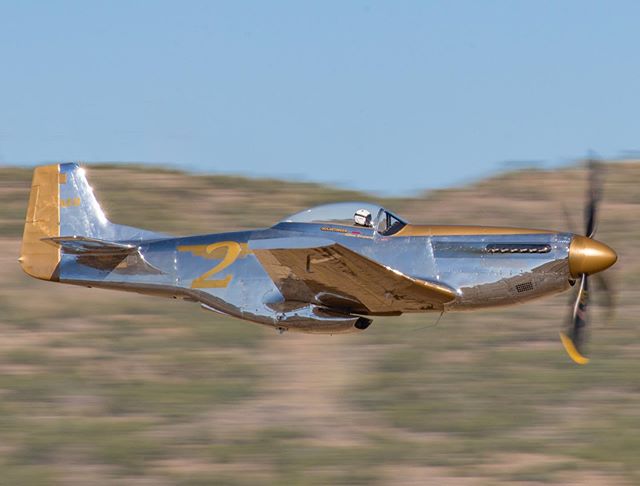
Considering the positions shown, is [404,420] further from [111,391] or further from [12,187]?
[12,187]

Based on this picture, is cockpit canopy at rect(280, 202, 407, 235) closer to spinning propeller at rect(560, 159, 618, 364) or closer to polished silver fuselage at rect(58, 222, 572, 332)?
polished silver fuselage at rect(58, 222, 572, 332)

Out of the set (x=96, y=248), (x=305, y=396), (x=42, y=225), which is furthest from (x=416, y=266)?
(x=305, y=396)

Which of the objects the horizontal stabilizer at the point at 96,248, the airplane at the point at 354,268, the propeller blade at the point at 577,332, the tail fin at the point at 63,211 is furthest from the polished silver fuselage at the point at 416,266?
the tail fin at the point at 63,211

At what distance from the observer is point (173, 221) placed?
30875mm

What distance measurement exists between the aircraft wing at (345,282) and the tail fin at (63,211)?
3.50 m

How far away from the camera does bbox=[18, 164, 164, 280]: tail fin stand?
1942cm

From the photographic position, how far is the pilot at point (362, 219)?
17.3 meters

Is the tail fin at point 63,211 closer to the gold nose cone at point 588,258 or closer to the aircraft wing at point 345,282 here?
the aircraft wing at point 345,282

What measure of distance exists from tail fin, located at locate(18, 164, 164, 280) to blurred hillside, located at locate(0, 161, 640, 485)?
13.9 feet

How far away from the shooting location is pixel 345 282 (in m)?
16.9

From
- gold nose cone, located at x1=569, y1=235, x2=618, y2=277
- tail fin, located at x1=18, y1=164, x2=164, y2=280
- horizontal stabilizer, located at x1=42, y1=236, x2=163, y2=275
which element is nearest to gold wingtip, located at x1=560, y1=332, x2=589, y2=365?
gold nose cone, located at x1=569, y1=235, x2=618, y2=277

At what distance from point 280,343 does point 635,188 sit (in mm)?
11097

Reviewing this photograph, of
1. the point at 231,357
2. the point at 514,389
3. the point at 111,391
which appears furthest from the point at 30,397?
the point at 514,389

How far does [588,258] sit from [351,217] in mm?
3057
